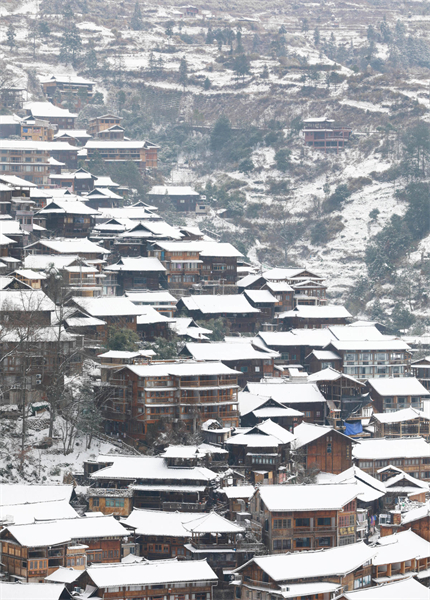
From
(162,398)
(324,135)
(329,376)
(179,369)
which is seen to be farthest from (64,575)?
(324,135)

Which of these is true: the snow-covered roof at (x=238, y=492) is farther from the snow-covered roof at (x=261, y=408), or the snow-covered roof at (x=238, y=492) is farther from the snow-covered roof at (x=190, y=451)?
the snow-covered roof at (x=261, y=408)

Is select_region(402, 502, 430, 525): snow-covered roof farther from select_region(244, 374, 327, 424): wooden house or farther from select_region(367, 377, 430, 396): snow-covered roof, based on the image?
select_region(367, 377, 430, 396): snow-covered roof

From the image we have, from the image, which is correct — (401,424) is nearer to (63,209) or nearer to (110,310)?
(110,310)

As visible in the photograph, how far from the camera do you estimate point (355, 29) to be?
630 ft

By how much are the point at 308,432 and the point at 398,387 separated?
13988 millimetres

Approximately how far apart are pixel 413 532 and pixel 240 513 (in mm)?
8807

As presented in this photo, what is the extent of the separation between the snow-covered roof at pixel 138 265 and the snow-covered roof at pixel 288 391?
54.9ft

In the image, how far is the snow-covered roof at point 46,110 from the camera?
414 feet

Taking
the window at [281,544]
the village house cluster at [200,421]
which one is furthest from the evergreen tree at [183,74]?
the window at [281,544]

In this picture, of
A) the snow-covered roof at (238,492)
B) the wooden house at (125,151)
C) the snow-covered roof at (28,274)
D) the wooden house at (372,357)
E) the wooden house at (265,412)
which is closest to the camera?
the snow-covered roof at (238,492)

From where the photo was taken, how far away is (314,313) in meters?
89.4

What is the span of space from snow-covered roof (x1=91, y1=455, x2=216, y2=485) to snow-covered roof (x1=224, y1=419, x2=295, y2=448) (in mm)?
3450

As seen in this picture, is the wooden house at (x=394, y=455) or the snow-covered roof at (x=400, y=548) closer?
the snow-covered roof at (x=400, y=548)

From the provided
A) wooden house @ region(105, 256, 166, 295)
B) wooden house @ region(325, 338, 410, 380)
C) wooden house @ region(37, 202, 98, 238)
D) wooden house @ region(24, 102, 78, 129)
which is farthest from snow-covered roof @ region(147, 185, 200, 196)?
wooden house @ region(325, 338, 410, 380)
